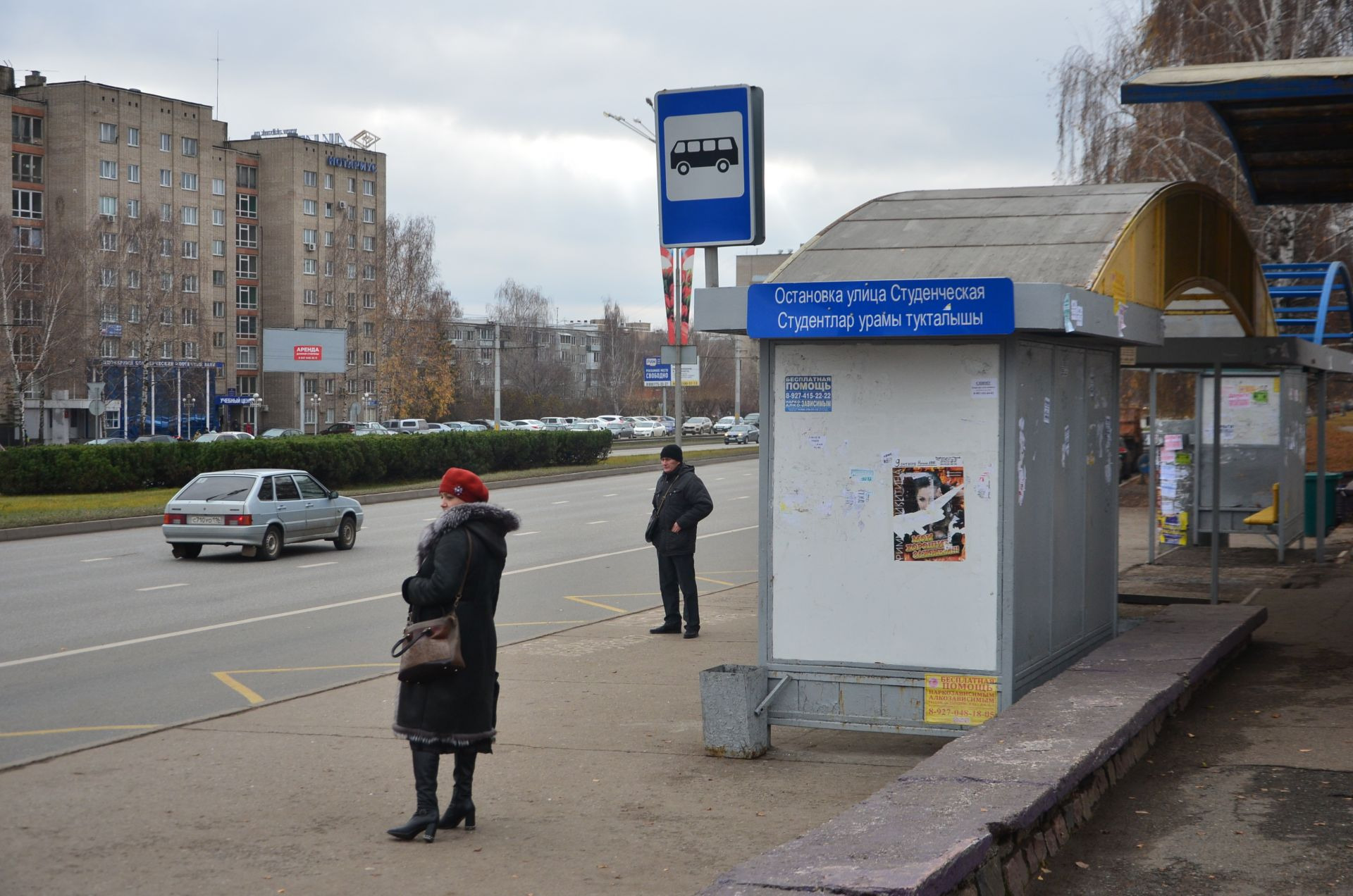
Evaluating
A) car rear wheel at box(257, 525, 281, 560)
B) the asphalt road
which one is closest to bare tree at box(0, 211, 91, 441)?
the asphalt road

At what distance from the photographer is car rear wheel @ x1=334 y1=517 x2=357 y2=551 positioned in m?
22.8

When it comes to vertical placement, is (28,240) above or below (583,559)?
above

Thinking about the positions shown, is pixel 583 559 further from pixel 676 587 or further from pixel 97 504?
pixel 97 504

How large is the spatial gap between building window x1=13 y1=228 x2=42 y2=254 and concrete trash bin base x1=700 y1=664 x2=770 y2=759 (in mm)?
72537

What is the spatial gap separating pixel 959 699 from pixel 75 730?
5776 millimetres

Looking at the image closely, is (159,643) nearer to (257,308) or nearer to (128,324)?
(128,324)

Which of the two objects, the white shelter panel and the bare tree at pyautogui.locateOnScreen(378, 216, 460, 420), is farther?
the bare tree at pyautogui.locateOnScreen(378, 216, 460, 420)

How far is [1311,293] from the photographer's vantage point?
18.9 metres

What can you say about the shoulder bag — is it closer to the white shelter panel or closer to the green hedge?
the white shelter panel

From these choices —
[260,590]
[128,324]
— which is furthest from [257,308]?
[260,590]

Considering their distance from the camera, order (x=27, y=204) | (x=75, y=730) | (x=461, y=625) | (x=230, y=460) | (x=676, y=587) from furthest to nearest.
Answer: (x=27, y=204), (x=230, y=460), (x=676, y=587), (x=75, y=730), (x=461, y=625)

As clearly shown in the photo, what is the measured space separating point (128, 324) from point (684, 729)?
76.9 meters

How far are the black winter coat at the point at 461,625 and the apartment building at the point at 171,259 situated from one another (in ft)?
218

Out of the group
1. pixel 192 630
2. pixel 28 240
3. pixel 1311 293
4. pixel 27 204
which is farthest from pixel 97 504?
pixel 27 204
